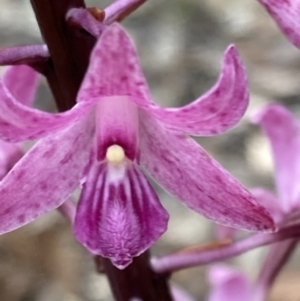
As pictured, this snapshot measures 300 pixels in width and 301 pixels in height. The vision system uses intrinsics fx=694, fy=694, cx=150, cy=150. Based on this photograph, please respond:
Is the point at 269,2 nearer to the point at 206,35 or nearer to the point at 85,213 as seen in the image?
the point at 85,213

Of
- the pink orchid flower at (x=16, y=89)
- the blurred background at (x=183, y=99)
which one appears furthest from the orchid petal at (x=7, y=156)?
the blurred background at (x=183, y=99)

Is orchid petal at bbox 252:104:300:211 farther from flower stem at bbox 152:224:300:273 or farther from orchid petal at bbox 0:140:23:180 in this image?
orchid petal at bbox 0:140:23:180

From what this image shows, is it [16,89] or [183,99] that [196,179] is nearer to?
[16,89]

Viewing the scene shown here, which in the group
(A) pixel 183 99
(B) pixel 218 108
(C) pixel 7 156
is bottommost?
(A) pixel 183 99

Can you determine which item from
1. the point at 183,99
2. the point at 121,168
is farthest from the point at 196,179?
the point at 183,99

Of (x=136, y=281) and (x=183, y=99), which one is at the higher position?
(x=136, y=281)
